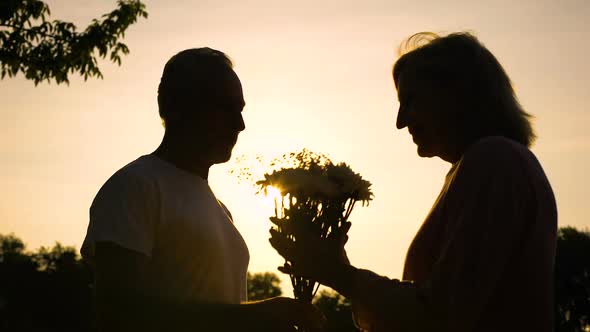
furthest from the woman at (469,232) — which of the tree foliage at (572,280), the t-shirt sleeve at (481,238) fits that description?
the tree foliage at (572,280)

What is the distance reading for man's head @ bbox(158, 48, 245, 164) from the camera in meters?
4.96

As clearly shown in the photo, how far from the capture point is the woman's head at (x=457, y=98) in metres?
4.32

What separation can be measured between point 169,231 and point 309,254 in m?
0.93

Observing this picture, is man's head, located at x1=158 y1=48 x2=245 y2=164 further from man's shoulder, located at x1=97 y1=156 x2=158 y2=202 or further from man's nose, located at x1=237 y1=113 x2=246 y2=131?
man's shoulder, located at x1=97 y1=156 x2=158 y2=202

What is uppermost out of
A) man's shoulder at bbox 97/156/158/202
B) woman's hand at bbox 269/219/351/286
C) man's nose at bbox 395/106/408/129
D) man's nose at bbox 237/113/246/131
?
man's nose at bbox 237/113/246/131

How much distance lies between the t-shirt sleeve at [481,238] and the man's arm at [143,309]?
3.73ft

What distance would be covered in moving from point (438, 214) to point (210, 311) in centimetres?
153

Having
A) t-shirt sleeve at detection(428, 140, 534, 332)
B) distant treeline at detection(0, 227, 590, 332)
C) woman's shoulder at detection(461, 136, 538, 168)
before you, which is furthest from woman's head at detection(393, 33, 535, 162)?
distant treeline at detection(0, 227, 590, 332)

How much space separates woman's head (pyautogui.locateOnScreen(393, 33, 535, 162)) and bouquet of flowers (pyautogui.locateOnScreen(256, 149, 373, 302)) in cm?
60

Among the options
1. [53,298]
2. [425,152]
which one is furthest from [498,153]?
[53,298]

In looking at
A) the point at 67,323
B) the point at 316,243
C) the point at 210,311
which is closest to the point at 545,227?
the point at 316,243

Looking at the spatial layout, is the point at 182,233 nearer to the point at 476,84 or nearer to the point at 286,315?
the point at 286,315

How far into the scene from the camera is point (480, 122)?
4.31 meters

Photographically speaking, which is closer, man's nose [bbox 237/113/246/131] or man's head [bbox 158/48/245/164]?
man's head [bbox 158/48/245/164]
